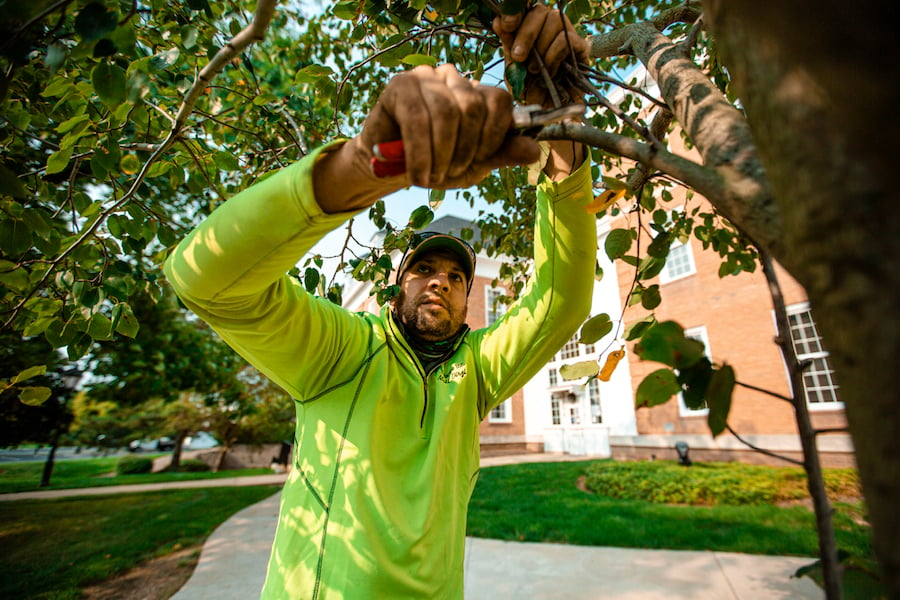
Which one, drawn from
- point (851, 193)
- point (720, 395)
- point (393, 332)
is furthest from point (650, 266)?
point (393, 332)

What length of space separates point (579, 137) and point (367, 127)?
485 millimetres

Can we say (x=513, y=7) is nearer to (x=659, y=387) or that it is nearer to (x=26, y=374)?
(x=659, y=387)

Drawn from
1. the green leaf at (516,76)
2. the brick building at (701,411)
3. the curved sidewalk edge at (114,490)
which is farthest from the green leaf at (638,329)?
the curved sidewalk edge at (114,490)

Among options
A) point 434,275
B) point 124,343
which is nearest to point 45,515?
point 124,343

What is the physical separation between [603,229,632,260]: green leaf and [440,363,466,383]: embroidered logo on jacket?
0.89 m

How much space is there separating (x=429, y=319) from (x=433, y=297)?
0.38 ft

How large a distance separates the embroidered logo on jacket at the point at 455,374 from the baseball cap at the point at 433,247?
23.8 inches

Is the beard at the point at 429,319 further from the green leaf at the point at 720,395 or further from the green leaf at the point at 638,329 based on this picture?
the green leaf at the point at 720,395

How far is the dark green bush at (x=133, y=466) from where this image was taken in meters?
17.8

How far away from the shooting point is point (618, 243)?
1218 mm

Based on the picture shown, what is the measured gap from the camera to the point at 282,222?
102 centimetres

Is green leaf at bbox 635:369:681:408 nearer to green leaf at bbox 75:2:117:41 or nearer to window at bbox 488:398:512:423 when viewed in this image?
green leaf at bbox 75:2:117:41

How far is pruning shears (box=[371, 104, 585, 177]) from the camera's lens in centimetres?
77

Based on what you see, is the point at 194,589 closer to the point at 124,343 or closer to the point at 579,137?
the point at 124,343
